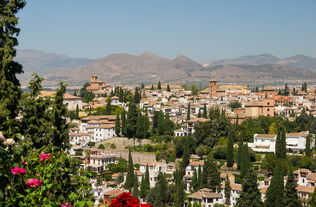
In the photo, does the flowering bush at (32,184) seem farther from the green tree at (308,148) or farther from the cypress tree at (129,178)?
the green tree at (308,148)

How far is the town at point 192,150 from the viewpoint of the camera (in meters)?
35.5

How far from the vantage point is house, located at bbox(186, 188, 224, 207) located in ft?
109

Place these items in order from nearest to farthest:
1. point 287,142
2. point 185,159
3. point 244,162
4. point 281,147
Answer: point 244,162
point 281,147
point 185,159
point 287,142

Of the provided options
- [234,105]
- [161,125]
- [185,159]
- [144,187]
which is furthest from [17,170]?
[234,105]

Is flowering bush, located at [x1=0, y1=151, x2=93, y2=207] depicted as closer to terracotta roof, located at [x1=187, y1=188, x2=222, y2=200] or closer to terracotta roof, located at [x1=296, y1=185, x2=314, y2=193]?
terracotta roof, located at [x1=187, y1=188, x2=222, y2=200]

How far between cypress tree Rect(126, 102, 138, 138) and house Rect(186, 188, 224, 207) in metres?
14.0

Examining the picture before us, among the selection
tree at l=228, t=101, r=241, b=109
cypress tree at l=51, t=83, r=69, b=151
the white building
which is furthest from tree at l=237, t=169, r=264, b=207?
tree at l=228, t=101, r=241, b=109

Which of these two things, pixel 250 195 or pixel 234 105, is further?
pixel 234 105

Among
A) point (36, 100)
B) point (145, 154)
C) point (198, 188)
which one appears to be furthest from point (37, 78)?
point (145, 154)

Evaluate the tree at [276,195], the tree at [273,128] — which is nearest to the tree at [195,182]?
the tree at [276,195]

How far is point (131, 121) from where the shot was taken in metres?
47.6

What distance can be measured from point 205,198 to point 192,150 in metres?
10.9

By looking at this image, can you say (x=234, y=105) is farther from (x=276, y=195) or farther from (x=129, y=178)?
(x=276, y=195)

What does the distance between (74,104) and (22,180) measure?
6081cm
